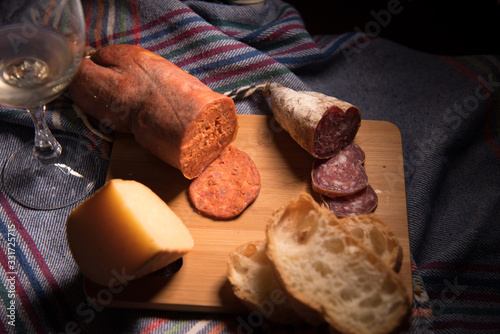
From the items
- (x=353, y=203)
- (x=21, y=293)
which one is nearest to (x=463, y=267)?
(x=353, y=203)

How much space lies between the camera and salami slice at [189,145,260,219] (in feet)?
7.35

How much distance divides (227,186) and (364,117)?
3.23ft

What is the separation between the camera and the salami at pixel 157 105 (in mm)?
2166

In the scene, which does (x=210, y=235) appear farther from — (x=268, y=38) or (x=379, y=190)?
(x=268, y=38)

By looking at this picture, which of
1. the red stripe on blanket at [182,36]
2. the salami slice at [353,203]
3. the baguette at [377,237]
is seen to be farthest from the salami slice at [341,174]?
the red stripe on blanket at [182,36]

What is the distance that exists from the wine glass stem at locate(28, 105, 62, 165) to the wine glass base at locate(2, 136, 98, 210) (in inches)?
1.9

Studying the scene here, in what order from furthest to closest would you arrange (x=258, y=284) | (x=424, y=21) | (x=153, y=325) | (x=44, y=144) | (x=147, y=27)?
(x=424, y=21) → (x=147, y=27) → (x=44, y=144) → (x=153, y=325) → (x=258, y=284)

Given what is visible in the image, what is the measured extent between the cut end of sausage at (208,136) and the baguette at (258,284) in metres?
0.49

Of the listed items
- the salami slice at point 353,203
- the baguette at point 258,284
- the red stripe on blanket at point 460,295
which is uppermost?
the salami slice at point 353,203

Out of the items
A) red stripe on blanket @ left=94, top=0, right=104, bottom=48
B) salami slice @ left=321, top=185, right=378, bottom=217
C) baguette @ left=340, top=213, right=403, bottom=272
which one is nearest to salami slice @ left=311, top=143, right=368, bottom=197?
salami slice @ left=321, top=185, right=378, bottom=217

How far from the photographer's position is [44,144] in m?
2.32

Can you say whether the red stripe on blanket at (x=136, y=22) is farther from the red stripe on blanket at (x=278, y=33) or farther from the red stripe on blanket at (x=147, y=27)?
the red stripe on blanket at (x=278, y=33)

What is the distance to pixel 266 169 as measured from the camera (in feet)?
7.88

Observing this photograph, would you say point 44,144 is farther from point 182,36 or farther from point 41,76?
point 182,36
